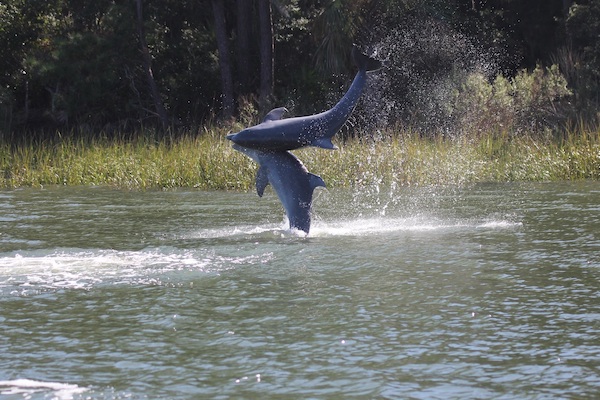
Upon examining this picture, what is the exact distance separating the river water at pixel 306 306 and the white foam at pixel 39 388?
1.0 inches

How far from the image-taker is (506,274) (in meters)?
11.0

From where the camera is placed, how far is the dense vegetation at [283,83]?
75.0 ft

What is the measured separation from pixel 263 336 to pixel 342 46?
24306mm

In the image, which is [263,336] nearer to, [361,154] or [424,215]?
[424,215]

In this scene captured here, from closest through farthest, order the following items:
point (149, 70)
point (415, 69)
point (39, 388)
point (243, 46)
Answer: point (39, 388)
point (415, 69)
point (149, 70)
point (243, 46)

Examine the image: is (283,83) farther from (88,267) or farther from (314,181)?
(88,267)

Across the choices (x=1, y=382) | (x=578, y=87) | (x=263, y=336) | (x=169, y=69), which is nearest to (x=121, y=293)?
(x=263, y=336)

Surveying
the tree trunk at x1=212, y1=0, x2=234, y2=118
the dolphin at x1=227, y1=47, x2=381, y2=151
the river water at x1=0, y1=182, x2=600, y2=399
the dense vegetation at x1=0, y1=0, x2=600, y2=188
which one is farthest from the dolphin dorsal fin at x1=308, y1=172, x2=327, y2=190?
the tree trunk at x1=212, y1=0, x2=234, y2=118

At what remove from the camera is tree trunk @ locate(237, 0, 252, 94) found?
35688 millimetres

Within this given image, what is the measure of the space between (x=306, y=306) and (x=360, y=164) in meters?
12.4

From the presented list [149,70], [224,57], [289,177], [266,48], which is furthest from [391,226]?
[149,70]

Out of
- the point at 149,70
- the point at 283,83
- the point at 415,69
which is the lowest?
the point at 415,69

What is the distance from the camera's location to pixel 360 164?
71.7 ft

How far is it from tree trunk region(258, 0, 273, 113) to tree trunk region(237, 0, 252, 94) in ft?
5.75
